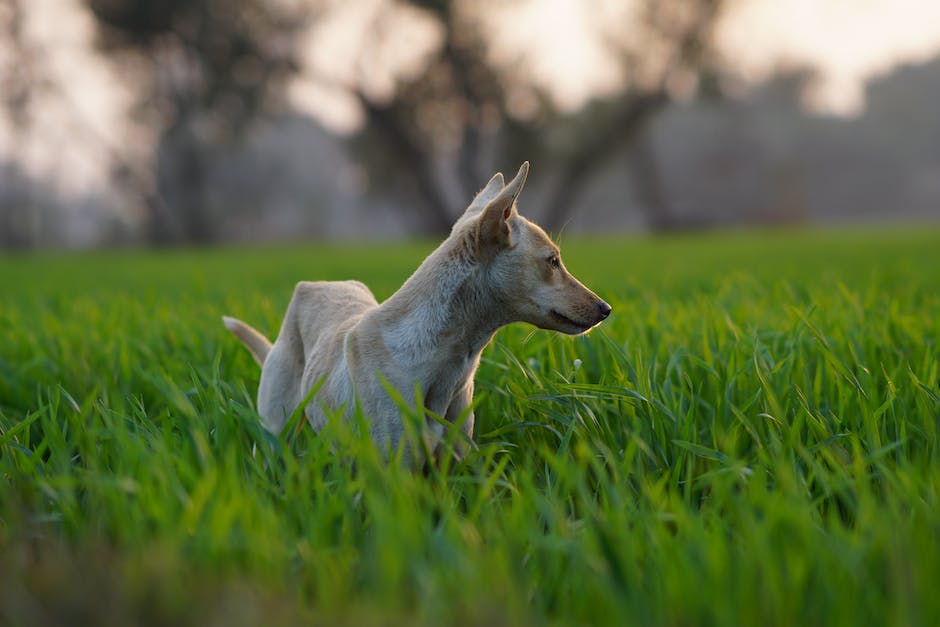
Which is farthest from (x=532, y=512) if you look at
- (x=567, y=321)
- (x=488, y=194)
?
(x=488, y=194)

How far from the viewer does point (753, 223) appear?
45469 mm

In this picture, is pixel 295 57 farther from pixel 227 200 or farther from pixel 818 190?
pixel 818 190

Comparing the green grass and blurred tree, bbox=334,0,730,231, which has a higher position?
blurred tree, bbox=334,0,730,231

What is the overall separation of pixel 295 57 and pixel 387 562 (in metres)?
29.2

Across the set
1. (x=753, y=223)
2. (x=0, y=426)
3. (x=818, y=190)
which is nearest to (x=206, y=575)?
(x=0, y=426)

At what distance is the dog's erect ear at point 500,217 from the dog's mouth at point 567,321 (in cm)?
31

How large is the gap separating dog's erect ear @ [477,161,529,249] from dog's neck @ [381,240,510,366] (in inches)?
4.2

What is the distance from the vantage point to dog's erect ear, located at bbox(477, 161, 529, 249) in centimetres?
272

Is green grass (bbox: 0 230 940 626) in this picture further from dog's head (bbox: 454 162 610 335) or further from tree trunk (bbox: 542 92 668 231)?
tree trunk (bbox: 542 92 668 231)

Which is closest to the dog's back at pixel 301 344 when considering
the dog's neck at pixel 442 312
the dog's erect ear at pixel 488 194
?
the dog's neck at pixel 442 312

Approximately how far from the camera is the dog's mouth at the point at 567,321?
9.64 ft

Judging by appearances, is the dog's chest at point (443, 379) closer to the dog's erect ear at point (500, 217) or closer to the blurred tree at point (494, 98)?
the dog's erect ear at point (500, 217)

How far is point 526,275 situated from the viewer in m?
2.90

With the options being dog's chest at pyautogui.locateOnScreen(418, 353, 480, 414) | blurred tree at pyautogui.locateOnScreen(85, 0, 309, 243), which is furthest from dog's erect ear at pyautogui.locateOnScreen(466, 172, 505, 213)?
blurred tree at pyautogui.locateOnScreen(85, 0, 309, 243)
